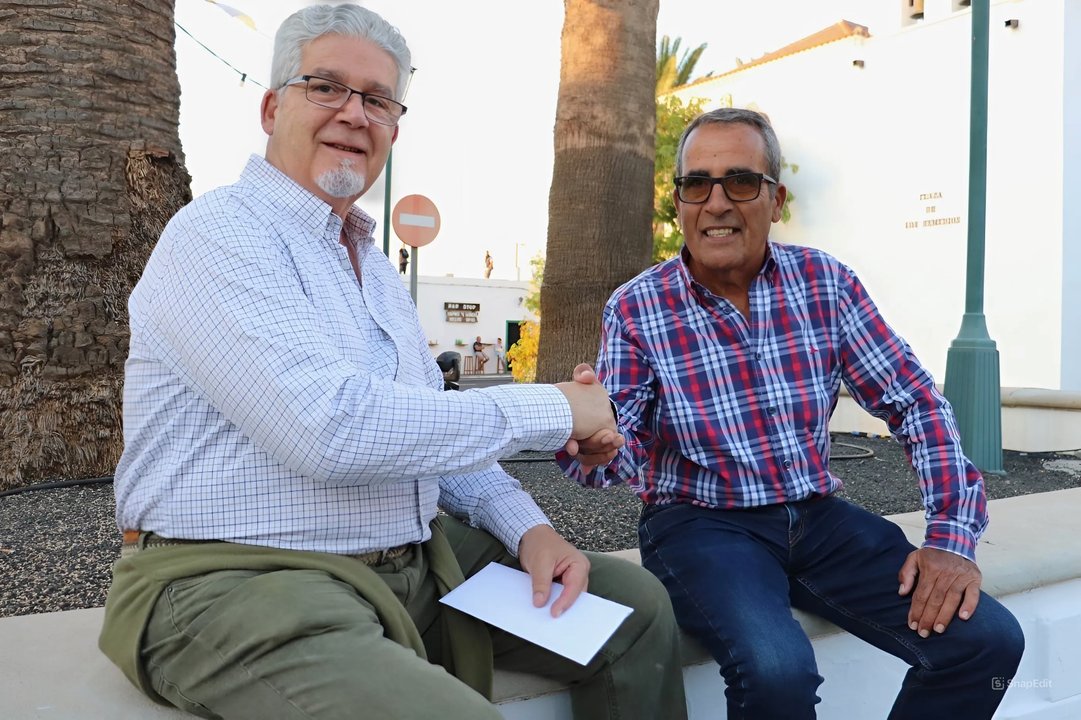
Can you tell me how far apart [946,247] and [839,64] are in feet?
14.7

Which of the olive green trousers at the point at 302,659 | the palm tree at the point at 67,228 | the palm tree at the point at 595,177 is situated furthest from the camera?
the palm tree at the point at 595,177

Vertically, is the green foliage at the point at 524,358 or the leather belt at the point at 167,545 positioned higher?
the green foliage at the point at 524,358

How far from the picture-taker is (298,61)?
1.96 m

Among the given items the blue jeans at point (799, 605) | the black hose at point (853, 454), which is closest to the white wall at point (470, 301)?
A: the black hose at point (853, 454)

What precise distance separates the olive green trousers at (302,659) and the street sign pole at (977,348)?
5362mm

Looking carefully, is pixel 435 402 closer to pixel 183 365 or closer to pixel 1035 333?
pixel 183 365

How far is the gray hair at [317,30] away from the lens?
76.8 inches

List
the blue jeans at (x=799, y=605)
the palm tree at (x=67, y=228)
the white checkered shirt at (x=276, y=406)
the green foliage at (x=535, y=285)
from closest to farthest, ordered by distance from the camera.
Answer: the white checkered shirt at (x=276, y=406) → the blue jeans at (x=799, y=605) → the palm tree at (x=67, y=228) → the green foliage at (x=535, y=285)

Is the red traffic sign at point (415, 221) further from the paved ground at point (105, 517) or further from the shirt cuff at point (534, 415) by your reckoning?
the shirt cuff at point (534, 415)

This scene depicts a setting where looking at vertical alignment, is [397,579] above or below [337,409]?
below

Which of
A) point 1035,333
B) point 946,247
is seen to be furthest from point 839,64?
point 1035,333

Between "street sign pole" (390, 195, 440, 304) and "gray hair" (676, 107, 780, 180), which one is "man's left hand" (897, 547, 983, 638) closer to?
"gray hair" (676, 107, 780, 180)

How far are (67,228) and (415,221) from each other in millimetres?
5971

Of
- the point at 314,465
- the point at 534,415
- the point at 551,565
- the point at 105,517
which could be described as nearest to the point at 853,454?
the point at 105,517
